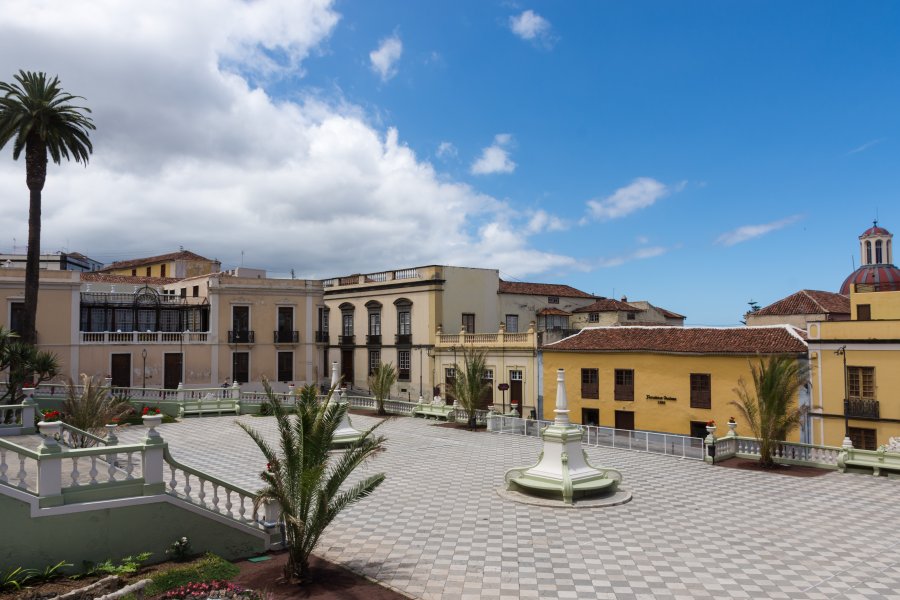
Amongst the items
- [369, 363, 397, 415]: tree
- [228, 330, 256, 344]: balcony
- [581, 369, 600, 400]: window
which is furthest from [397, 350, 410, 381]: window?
[581, 369, 600, 400]: window

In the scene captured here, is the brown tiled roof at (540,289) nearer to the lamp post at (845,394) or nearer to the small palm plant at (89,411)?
the lamp post at (845,394)

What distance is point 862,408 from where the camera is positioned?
23.7 m

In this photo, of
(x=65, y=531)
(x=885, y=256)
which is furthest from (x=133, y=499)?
(x=885, y=256)

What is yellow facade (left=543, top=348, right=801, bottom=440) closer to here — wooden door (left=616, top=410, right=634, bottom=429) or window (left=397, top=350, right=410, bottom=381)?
wooden door (left=616, top=410, right=634, bottom=429)

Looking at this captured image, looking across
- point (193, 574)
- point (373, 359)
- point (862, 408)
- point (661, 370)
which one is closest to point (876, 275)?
point (661, 370)

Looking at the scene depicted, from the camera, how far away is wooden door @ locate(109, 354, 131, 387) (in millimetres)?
35453

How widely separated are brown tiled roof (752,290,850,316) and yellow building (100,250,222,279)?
1756 inches

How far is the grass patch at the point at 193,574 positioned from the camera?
8327 mm

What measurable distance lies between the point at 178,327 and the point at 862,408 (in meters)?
36.5

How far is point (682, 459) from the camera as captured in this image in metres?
19.3

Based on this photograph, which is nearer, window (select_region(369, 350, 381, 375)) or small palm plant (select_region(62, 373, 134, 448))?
small palm plant (select_region(62, 373, 134, 448))

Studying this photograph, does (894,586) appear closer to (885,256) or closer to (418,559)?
(418,559)

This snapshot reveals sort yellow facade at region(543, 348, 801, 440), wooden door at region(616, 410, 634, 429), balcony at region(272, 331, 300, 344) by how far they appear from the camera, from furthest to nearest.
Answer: balcony at region(272, 331, 300, 344), wooden door at region(616, 410, 634, 429), yellow facade at region(543, 348, 801, 440)

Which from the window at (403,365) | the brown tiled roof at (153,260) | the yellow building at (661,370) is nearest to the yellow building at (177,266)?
the brown tiled roof at (153,260)
